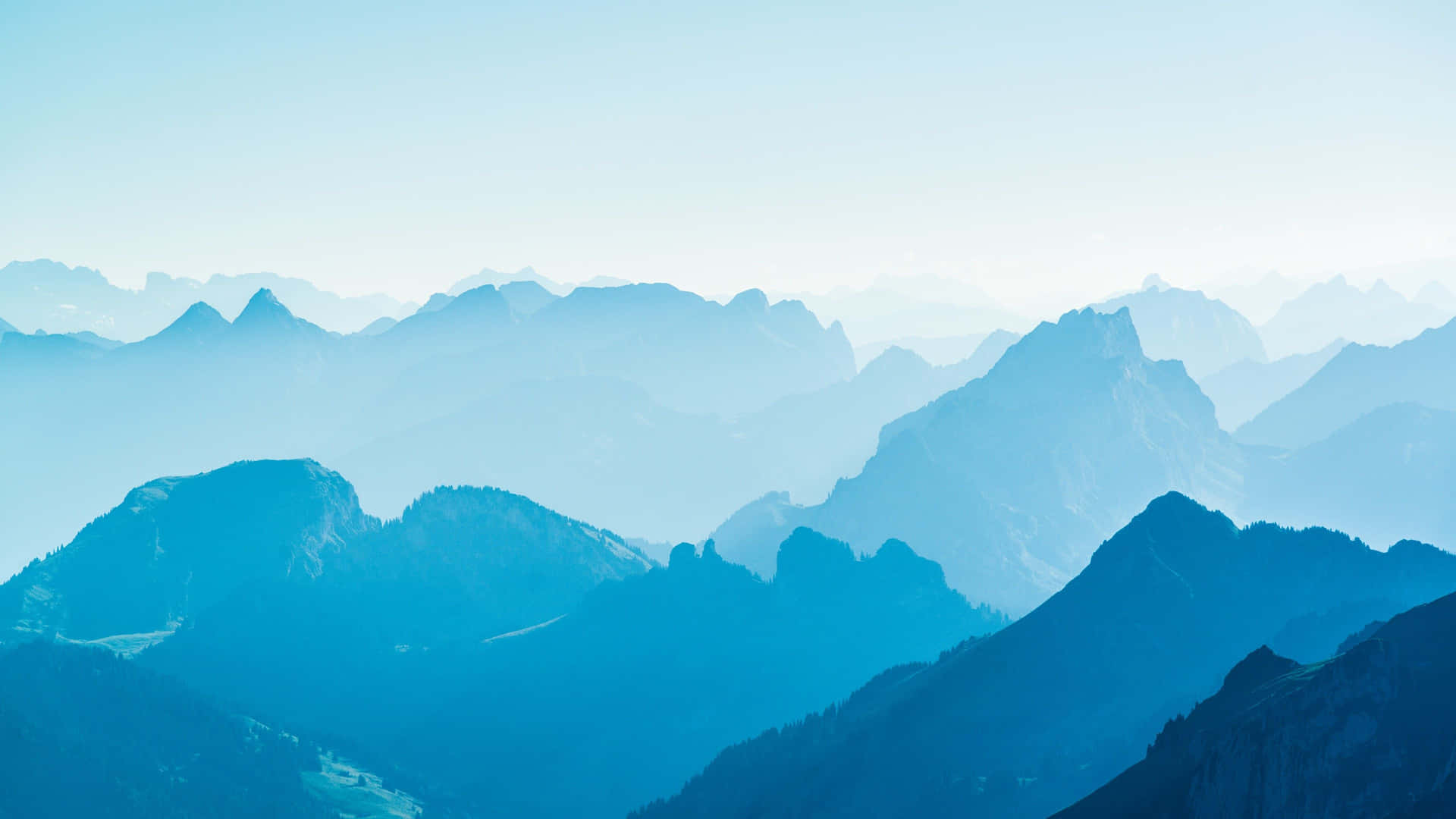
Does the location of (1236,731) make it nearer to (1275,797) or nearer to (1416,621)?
(1275,797)

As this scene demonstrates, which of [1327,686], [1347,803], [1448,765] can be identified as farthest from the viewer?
[1327,686]

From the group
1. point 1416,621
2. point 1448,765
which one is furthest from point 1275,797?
point 1416,621

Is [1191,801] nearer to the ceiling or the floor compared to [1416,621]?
nearer to the floor

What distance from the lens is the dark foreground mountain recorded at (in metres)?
178

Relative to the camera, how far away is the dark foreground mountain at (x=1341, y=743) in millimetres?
178000

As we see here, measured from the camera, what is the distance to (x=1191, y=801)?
189 meters

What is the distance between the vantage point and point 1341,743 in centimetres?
18275

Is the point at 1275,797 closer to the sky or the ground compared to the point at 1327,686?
closer to the ground

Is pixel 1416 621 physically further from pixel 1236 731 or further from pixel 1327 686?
pixel 1236 731

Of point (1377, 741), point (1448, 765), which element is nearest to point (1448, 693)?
point (1377, 741)

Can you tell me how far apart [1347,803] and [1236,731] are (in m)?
16.8

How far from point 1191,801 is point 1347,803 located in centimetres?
2022

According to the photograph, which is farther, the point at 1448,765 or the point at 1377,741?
the point at 1377,741

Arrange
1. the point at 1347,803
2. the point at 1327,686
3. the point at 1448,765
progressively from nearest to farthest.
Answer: the point at 1448,765, the point at 1347,803, the point at 1327,686
